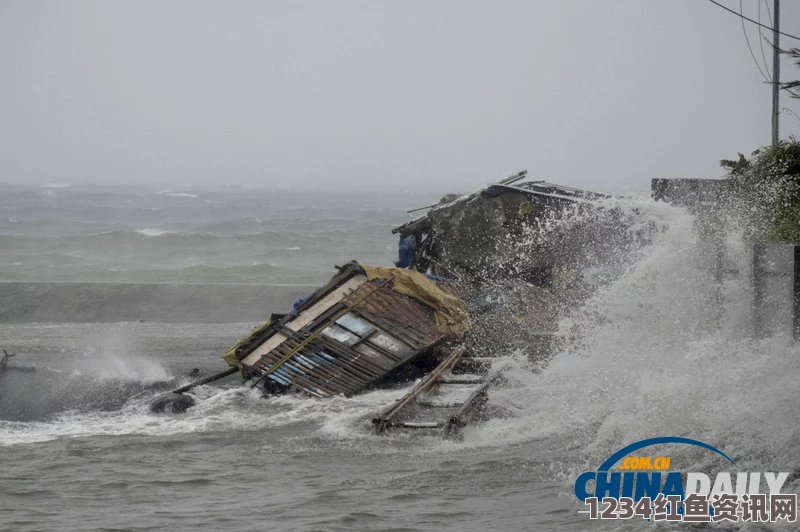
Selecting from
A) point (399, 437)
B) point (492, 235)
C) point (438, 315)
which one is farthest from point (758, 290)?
point (492, 235)

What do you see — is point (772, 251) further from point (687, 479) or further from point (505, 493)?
point (505, 493)

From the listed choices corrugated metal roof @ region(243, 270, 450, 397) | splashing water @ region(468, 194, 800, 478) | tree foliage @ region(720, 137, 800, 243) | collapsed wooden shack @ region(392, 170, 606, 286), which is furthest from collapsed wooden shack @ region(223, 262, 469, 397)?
tree foliage @ region(720, 137, 800, 243)

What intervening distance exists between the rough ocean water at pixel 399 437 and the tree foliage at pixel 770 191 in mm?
670

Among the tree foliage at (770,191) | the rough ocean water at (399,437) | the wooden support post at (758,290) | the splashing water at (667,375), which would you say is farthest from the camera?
the tree foliage at (770,191)

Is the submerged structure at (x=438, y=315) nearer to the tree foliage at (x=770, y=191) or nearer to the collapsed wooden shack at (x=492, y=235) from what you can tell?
the collapsed wooden shack at (x=492, y=235)

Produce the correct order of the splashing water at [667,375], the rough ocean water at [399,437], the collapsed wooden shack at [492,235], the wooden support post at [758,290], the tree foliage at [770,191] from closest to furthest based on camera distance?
the rough ocean water at [399,437], the splashing water at [667,375], the wooden support post at [758,290], the tree foliage at [770,191], the collapsed wooden shack at [492,235]

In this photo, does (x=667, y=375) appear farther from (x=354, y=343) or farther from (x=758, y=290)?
(x=354, y=343)

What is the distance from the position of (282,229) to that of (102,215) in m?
14.3

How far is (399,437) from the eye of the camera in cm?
1034

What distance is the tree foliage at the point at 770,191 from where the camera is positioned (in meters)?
12.8

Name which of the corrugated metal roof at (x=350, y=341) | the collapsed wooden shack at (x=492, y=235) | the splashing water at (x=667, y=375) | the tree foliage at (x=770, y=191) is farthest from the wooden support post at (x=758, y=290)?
the collapsed wooden shack at (x=492, y=235)

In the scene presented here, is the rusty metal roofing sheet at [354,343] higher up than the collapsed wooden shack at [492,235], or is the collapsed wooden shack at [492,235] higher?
the collapsed wooden shack at [492,235]

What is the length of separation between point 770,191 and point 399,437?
701cm

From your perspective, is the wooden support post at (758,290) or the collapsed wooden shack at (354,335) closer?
the wooden support post at (758,290)
